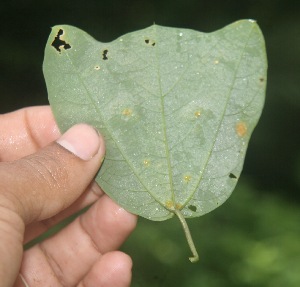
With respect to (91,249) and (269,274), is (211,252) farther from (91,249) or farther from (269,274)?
(91,249)

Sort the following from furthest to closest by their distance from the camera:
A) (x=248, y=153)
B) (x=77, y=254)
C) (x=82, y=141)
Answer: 1. (x=248, y=153)
2. (x=77, y=254)
3. (x=82, y=141)

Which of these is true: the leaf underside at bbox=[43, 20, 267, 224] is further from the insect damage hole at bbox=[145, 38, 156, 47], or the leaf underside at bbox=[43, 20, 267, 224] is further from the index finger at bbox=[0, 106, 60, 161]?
the index finger at bbox=[0, 106, 60, 161]

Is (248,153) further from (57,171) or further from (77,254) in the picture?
(57,171)

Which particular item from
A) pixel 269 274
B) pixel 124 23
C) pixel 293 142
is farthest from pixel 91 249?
pixel 124 23

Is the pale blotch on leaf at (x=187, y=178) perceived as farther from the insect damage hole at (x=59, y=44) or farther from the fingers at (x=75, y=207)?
the insect damage hole at (x=59, y=44)

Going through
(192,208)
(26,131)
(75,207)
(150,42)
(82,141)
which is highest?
(150,42)

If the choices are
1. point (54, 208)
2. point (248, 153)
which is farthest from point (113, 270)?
point (248, 153)
